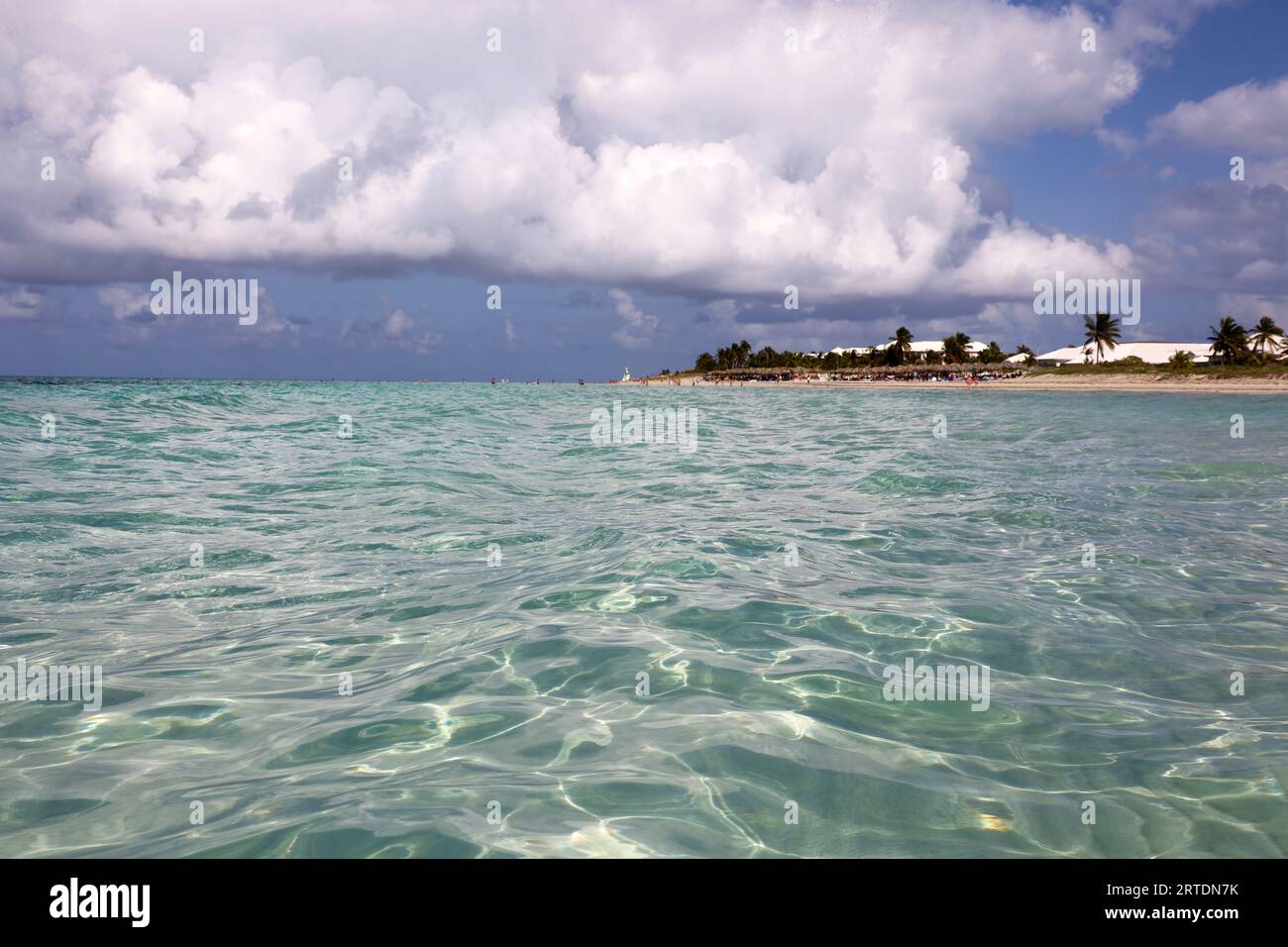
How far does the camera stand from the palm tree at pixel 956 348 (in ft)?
470

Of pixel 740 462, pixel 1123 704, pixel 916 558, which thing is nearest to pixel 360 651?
pixel 1123 704

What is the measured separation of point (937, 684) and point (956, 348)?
153 metres

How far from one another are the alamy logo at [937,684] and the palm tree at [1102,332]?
141425mm

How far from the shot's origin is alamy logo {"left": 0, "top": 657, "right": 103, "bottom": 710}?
5.02 meters

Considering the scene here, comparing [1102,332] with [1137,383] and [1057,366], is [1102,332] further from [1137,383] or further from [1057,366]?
[1137,383]

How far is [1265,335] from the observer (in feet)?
355

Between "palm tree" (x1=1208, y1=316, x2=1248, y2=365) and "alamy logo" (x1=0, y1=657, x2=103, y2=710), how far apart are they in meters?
131

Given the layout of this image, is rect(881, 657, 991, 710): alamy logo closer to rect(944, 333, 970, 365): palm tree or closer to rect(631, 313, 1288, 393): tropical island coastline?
rect(631, 313, 1288, 393): tropical island coastline
